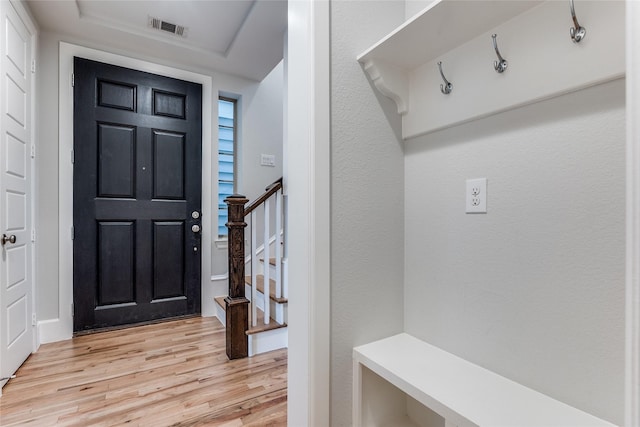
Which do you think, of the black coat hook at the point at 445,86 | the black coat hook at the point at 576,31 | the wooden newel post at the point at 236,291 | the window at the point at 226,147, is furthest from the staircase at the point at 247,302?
the black coat hook at the point at 576,31

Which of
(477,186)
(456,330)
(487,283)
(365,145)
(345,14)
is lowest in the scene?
(456,330)

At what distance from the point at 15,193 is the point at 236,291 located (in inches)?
60.0

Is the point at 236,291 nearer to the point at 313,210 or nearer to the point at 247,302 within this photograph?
the point at 247,302

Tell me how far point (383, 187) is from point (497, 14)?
610 mm

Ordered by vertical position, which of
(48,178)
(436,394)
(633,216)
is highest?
(48,178)

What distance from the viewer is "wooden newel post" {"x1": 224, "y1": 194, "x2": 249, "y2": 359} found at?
2.05 metres

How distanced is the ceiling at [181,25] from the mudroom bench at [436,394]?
2254mm

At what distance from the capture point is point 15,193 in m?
1.91

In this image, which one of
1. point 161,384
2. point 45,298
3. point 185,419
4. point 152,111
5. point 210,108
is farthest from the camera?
point 210,108

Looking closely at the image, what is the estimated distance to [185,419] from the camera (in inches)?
56.9

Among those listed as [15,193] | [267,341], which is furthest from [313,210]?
[15,193]

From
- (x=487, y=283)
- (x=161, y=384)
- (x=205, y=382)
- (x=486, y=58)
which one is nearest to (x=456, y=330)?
(x=487, y=283)

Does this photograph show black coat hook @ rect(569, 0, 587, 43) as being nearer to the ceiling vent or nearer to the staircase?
the staircase

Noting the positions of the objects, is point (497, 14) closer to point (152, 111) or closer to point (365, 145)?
point (365, 145)
